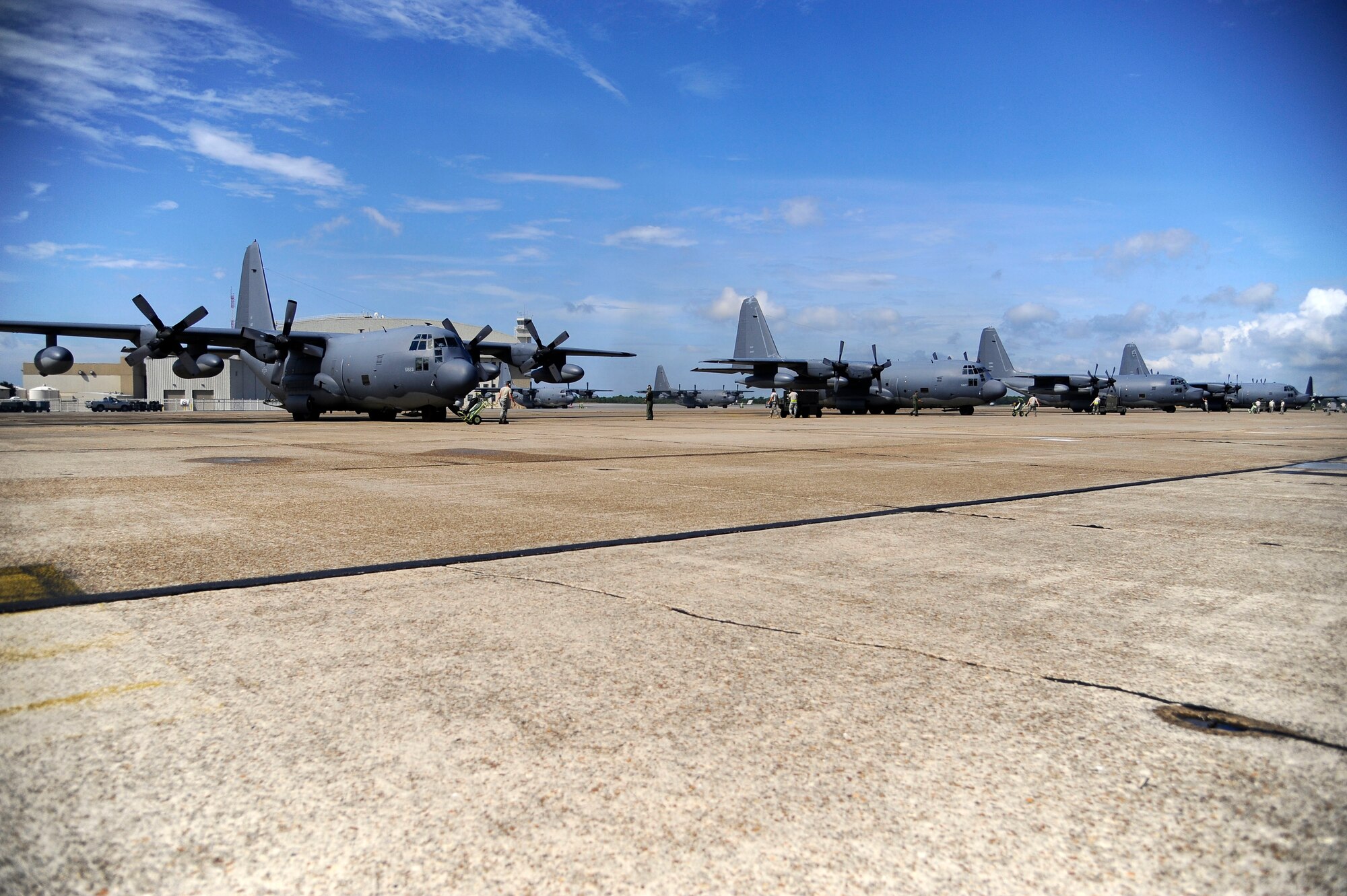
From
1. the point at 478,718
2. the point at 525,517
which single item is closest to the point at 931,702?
the point at 478,718

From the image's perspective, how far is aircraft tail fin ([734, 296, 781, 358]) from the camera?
53688mm

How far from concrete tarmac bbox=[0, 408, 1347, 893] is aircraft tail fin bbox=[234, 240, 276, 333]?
30.1 metres

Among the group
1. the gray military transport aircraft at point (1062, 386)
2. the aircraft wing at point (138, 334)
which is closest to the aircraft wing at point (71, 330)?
the aircraft wing at point (138, 334)

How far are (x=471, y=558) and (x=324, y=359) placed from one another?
26.8 m

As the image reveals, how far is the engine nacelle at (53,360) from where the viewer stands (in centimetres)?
2520

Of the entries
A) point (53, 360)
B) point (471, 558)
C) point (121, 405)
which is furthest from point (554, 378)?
point (121, 405)

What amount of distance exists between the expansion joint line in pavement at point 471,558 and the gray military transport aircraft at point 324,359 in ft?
65.6

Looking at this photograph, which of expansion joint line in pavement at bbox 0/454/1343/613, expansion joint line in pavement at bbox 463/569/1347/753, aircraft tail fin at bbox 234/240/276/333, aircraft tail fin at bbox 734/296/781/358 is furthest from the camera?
→ aircraft tail fin at bbox 734/296/781/358

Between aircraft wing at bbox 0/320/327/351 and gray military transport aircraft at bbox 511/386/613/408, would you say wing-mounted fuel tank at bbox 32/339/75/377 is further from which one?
gray military transport aircraft at bbox 511/386/613/408

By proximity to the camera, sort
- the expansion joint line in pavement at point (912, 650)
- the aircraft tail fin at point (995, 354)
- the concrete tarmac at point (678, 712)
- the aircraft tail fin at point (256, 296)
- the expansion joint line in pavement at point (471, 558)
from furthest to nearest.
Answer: the aircraft tail fin at point (995, 354)
the aircraft tail fin at point (256, 296)
the expansion joint line in pavement at point (471, 558)
the expansion joint line in pavement at point (912, 650)
the concrete tarmac at point (678, 712)

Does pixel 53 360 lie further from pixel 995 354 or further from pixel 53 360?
pixel 995 354

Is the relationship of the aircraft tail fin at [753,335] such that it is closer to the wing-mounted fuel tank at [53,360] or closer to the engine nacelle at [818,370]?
the engine nacelle at [818,370]

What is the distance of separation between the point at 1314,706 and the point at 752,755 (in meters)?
1.95

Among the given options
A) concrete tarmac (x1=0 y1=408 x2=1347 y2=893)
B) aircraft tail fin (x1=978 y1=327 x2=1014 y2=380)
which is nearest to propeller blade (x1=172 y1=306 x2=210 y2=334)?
concrete tarmac (x1=0 y1=408 x2=1347 y2=893)
